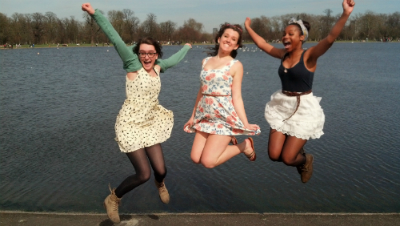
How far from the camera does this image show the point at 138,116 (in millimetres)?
5297

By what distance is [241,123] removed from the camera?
210 inches

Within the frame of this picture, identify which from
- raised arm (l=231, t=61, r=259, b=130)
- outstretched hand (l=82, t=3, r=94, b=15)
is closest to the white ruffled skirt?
raised arm (l=231, t=61, r=259, b=130)

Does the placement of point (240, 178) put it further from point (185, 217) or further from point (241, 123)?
point (241, 123)

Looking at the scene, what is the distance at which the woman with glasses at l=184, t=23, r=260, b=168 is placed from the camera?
5273 mm

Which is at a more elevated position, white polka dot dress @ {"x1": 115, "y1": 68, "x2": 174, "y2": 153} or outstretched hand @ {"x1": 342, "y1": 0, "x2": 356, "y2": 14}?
outstretched hand @ {"x1": 342, "y1": 0, "x2": 356, "y2": 14}

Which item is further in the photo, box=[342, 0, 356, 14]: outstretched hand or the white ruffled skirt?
the white ruffled skirt

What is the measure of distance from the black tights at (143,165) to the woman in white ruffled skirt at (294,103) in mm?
1633

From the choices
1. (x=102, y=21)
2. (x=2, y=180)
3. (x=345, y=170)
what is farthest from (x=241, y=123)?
(x=2, y=180)

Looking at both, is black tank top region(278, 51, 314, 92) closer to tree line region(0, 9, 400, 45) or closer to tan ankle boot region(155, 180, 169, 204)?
tan ankle boot region(155, 180, 169, 204)

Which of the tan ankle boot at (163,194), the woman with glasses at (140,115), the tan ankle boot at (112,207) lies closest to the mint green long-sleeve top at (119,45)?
the woman with glasses at (140,115)

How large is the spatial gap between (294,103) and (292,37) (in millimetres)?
928

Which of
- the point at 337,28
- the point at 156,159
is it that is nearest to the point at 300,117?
the point at 337,28

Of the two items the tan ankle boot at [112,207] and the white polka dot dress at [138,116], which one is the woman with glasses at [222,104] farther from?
the tan ankle boot at [112,207]

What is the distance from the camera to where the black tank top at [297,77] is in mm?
5316
